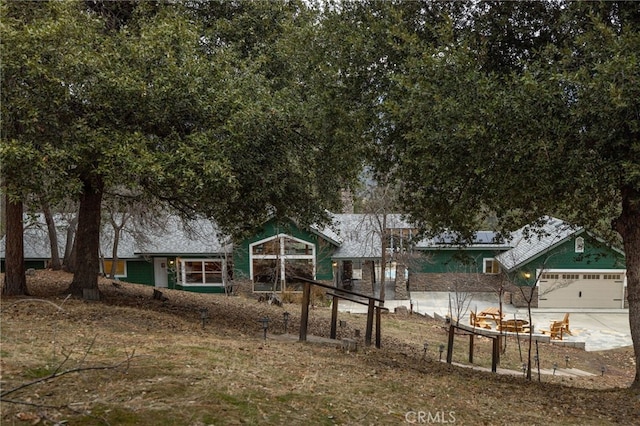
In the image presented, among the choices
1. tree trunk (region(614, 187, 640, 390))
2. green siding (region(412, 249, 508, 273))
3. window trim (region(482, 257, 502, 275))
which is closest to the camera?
tree trunk (region(614, 187, 640, 390))

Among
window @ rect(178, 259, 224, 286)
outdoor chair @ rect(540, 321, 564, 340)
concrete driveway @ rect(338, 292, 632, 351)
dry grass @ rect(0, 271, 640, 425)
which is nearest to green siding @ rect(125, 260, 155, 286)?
window @ rect(178, 259, 224, 286)

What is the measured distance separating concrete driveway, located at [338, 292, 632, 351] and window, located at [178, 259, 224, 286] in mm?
7428

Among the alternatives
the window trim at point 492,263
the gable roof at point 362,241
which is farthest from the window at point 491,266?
the gable roof at point 362,241

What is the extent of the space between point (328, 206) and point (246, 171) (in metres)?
3.11

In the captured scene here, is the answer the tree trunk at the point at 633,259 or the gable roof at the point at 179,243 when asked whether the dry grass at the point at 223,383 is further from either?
the gable roof at the point at 179,243

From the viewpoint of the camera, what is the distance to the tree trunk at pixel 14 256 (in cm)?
1057

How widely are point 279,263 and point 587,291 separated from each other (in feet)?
55.3

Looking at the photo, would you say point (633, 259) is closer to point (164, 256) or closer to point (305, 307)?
point (305, 307)

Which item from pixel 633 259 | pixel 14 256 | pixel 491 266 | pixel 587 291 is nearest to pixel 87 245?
pixel 14 256

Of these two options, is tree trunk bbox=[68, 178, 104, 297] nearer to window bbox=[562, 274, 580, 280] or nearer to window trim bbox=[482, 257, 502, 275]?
window bbox=[562, 274, 580, 280]

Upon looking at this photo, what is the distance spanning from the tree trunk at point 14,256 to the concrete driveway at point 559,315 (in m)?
14.7

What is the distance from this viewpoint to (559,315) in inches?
987

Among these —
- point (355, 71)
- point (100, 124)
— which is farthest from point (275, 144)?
point (100, 124)

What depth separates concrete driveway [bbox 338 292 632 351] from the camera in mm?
20062
